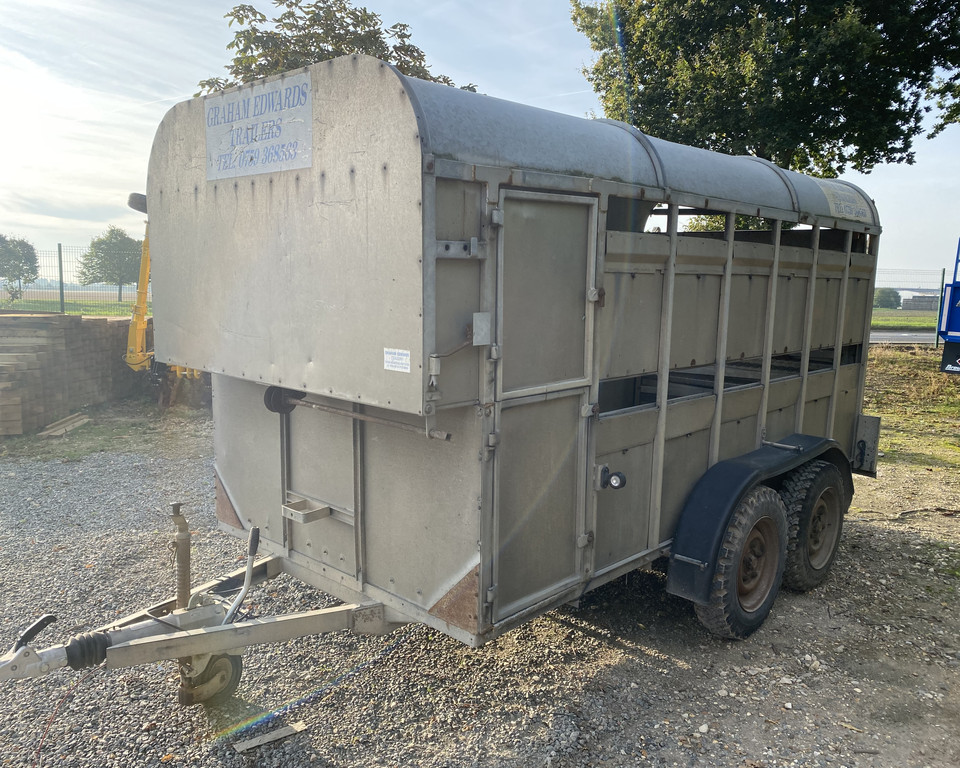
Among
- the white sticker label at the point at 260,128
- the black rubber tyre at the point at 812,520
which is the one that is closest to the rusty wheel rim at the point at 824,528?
the black rubber tyre at the point at 812,520

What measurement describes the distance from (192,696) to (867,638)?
398cm

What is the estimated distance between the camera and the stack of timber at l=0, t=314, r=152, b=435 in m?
10.2

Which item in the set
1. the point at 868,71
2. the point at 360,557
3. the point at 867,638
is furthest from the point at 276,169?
the point at 868,71

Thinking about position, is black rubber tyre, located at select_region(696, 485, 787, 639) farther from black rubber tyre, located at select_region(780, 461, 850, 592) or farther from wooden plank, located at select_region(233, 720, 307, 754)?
wooden plank, located at select_region(233, 720, 307, 754)

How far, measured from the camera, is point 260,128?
11.0 ft

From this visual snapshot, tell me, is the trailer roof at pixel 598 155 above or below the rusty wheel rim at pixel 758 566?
above

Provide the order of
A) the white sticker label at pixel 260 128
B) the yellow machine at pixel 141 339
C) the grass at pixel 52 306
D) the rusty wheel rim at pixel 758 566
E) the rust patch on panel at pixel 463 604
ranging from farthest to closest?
1. the grass at pixel 52 306
2. the yellow machine at pixel 141 339
3. the rusty wheel rim at pixel 758 566
4. the white sticker label at pixel 260 128
5. the rust patch on panel at pixel 463 604

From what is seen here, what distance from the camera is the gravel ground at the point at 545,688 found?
332 cm

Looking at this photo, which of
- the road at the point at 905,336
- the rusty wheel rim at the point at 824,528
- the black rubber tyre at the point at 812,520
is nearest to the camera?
the black rubber tyre at the point at 812,520

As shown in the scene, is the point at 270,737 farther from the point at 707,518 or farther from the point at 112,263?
the point at 112,263

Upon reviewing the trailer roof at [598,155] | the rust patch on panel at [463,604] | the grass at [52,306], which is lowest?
the rust patch on panel at [463,604]

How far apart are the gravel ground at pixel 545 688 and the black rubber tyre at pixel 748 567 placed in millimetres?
197

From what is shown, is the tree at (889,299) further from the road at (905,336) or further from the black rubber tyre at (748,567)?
the black rubber tyre at (748,567)

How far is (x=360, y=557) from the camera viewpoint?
355cm
